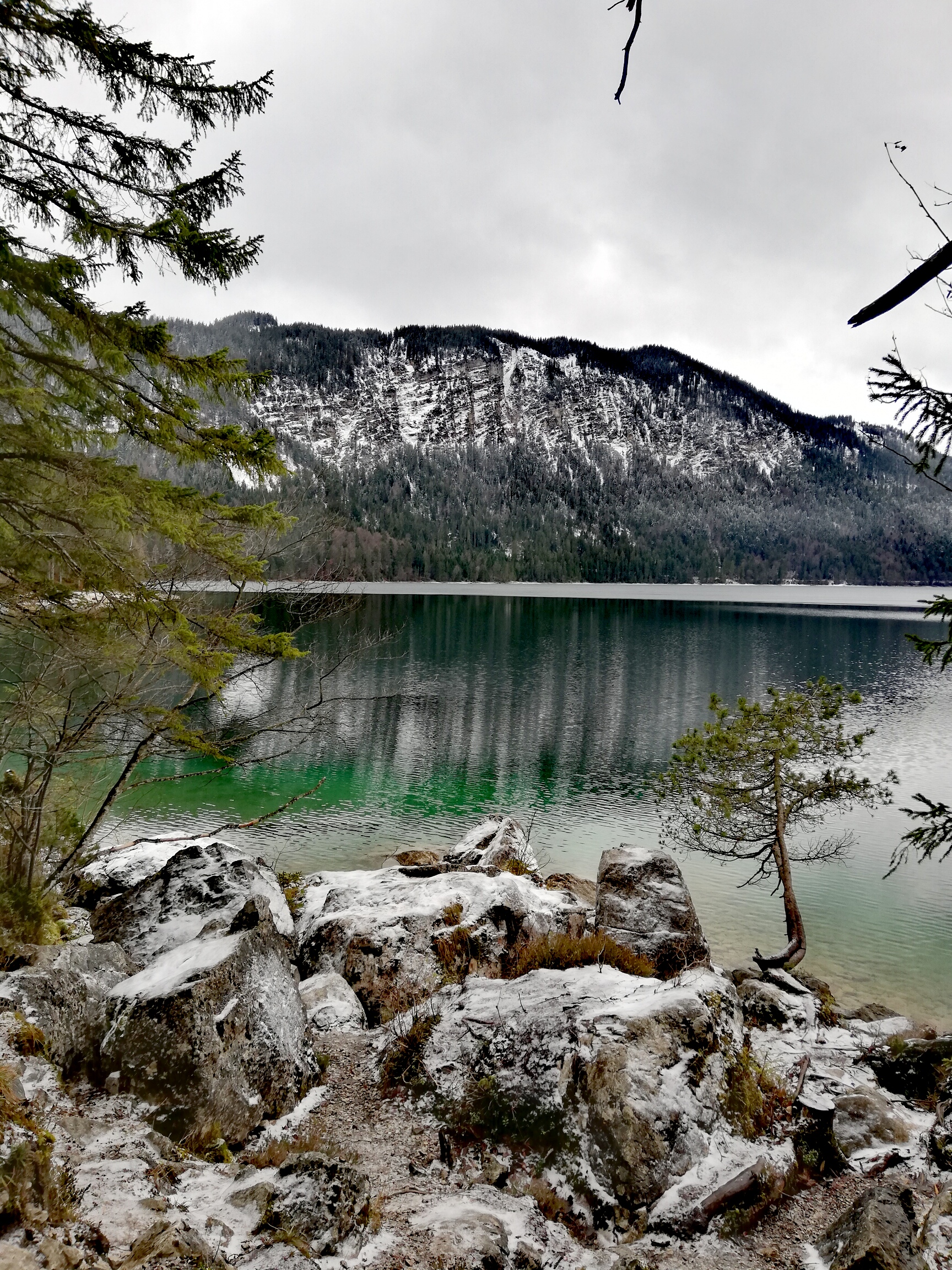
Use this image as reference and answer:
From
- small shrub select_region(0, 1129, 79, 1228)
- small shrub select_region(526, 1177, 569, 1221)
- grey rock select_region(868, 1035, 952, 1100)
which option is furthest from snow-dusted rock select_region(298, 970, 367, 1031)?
grey rock select_region(868, 1035, 952, 1100)

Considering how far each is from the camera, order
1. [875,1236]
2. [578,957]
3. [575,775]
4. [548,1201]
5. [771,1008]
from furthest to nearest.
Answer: [575,775]
[771,1008]
[578,957]
[548,1201]
[875,1236]

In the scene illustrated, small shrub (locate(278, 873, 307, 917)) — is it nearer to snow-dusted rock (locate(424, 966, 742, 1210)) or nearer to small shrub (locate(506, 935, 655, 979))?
small shrub (locate(506, 935, 655, 979))

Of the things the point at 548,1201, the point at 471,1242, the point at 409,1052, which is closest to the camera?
the point at 471,1242

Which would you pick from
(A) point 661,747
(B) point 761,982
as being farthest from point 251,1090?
(A) point 661,747

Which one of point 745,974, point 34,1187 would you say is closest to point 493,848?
point 745,974

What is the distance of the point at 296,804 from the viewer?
2166 cm

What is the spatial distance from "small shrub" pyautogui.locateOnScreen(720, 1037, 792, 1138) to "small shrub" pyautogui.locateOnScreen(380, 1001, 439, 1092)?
2595 mm

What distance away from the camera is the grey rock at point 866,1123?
202 inches

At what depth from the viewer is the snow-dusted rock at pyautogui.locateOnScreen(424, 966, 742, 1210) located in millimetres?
4699

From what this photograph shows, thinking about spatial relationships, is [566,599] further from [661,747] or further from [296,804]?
[296,804]

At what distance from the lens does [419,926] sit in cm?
831

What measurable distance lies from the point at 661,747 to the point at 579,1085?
84.1 ft

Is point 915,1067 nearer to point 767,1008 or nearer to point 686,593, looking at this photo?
point 767,1008

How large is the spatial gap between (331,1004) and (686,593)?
177 meters
